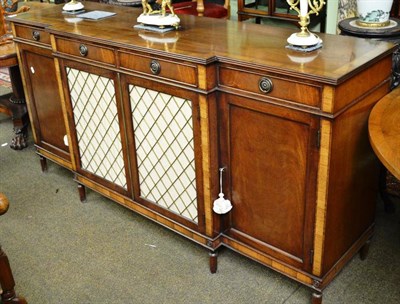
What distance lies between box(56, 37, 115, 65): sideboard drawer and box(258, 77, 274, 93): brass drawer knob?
62 cm

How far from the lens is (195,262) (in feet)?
6.20

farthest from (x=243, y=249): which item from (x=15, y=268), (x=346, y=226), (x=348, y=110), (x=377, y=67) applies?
(x=15, y=268)

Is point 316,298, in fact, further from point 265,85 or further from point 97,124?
point 97,124

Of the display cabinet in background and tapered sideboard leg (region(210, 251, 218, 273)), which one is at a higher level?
the display cabinet in background

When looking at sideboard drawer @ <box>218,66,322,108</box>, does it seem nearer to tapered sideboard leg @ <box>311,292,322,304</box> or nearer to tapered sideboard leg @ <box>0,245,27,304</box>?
tapered sideboard leg @ <box>311,292,322,304</box>

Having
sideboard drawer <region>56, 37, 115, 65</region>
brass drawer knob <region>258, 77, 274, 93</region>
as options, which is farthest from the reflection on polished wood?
sideboard drawer <region>56, 37, 115, 65</region>

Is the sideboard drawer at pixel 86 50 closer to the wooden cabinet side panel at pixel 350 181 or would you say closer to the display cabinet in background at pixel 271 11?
the wooden cabinet side panel at pixel 350 181

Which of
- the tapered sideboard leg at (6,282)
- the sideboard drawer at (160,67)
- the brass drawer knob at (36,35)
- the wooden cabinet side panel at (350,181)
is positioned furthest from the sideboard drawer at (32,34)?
the wooden cabinet side panel at (350,181)

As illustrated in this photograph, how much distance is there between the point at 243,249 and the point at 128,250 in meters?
0.50

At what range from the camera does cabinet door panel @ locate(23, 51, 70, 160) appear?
2246 millimetres

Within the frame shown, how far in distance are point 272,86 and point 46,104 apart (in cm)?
130

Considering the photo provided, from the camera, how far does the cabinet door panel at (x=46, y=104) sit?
225cm

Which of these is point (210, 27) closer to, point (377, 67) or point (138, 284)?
point (377, 67)

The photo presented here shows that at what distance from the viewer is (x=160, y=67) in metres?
1.65
